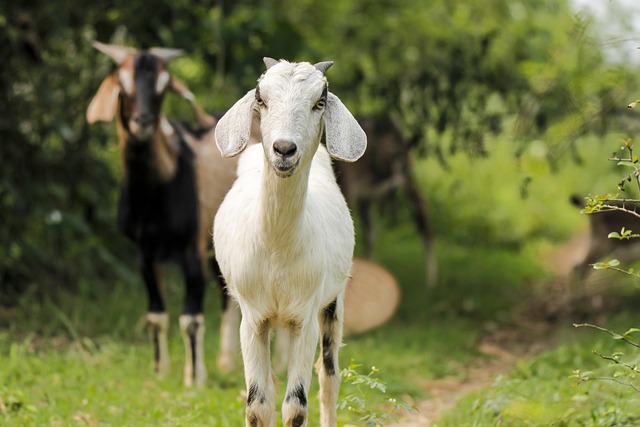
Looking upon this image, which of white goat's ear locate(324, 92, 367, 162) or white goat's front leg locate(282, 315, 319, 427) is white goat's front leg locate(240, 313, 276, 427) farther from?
white goat's ear locate(324, 92, 367, 162)

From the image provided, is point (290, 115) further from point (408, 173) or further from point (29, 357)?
point (408, 173)

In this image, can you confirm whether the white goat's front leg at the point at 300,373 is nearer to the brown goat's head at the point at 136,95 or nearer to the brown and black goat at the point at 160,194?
the brown and black goat at the point at 160,194

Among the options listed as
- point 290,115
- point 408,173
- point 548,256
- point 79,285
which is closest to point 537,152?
point 408,173

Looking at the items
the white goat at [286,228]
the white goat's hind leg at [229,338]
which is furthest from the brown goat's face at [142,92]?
the white goat at [286,228]

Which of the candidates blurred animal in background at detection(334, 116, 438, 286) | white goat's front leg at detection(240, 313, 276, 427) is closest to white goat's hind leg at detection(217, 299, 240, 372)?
white goat's front leg at detection(240, 313, 276, 427)

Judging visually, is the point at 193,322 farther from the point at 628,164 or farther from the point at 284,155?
the point at 628,164

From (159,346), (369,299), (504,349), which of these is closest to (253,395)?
(159,346)

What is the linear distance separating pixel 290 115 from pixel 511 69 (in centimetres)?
569

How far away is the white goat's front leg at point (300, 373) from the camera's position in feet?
14.6

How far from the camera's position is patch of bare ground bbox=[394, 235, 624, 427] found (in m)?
6.91

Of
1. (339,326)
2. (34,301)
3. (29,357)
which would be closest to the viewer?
(339,326)

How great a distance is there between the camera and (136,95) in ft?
21.3

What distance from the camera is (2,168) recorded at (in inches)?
325

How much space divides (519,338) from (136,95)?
4.49 metres
